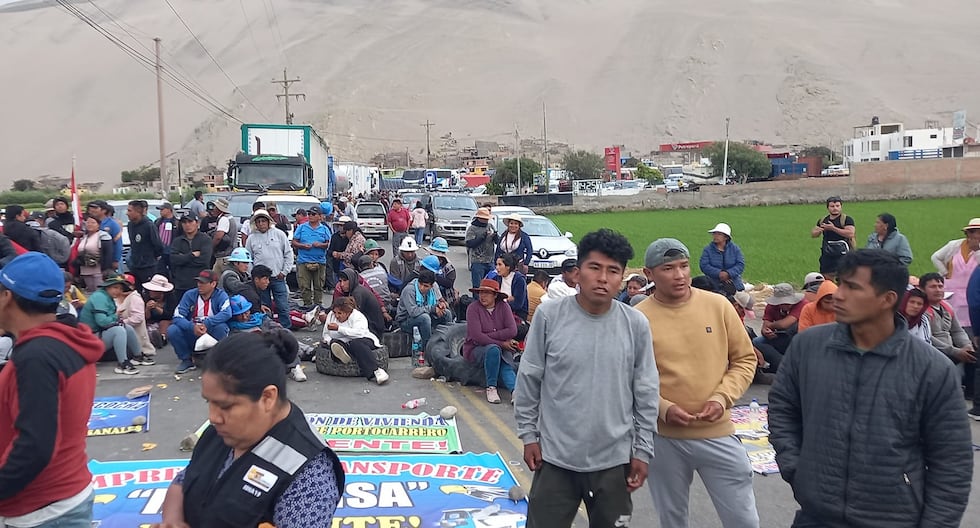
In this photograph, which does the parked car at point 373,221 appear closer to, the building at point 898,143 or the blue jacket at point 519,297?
the blue jacket at point 519,297

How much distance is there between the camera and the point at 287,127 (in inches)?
918

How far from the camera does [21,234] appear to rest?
10555 mm

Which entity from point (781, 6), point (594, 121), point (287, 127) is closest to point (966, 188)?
point (287, 127)

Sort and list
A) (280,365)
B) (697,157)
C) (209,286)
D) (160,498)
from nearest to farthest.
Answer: (280,365) < (160,498) < (209,286) < (697,157)

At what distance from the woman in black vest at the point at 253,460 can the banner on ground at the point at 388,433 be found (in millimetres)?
3514

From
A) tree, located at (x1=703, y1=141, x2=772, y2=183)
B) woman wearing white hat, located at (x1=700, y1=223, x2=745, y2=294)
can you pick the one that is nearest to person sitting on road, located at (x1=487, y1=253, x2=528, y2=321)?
woman wearing white hat, located at (x1=700, y1=223, x2=745, y2=294)

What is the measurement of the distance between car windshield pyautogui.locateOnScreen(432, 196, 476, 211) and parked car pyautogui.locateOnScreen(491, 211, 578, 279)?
8219mm

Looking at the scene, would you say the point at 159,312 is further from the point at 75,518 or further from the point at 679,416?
the point at 679,416

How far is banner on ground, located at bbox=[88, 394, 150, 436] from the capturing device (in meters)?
6.48

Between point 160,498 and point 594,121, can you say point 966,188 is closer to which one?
point 160,498

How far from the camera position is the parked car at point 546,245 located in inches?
651

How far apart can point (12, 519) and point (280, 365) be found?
132cm

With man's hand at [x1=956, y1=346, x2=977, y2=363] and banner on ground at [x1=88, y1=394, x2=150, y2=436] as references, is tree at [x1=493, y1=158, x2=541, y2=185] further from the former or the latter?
banner on ground at [x1=88, y1=394, x2=150, y2=436]

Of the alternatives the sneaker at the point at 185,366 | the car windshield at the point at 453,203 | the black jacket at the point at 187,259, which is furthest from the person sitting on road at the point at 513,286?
the car windshield at the point at 453,203
